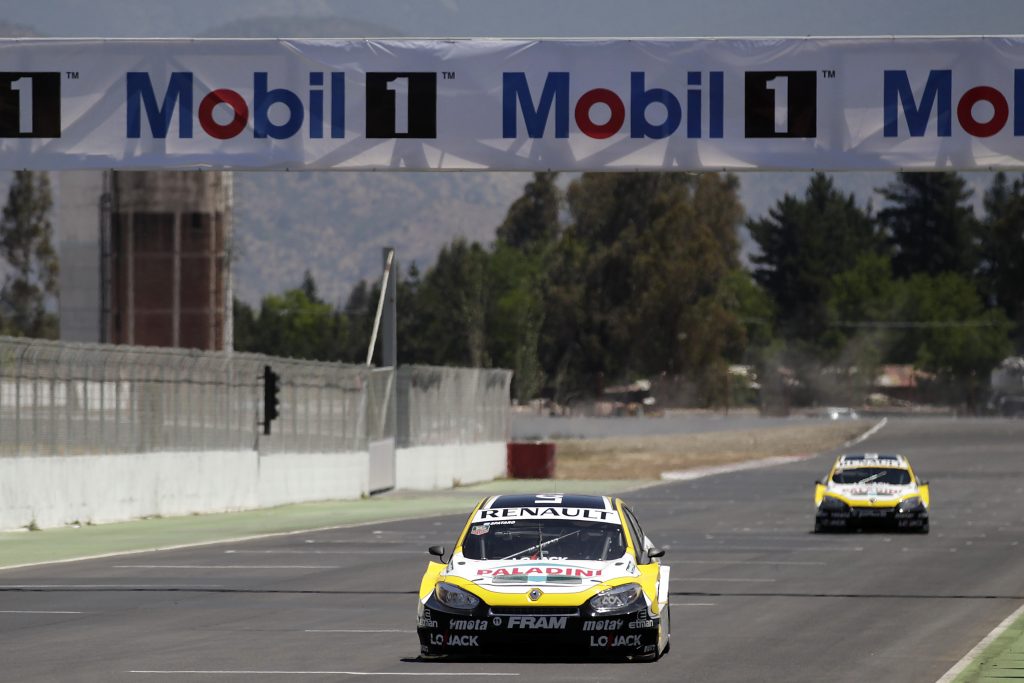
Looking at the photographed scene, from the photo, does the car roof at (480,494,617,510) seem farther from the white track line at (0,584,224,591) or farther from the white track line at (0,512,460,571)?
the white track line at (0,512,460,571)

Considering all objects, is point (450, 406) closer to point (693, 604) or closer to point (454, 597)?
point (693, 604)

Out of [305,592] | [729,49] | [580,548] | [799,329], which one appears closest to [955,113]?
[729,49]

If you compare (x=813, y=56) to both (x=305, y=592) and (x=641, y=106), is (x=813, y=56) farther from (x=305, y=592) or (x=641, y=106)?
(x=305, y=592)

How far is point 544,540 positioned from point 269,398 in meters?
32.3

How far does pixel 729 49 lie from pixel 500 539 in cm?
742

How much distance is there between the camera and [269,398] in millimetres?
47562

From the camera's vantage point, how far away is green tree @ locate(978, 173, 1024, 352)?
165 metres

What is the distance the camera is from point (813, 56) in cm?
2091

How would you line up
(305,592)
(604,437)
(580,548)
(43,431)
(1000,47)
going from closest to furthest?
1. (580,548)
2. (1000,47)
3. (305,592)
4. (43,431)
5. (604,437)

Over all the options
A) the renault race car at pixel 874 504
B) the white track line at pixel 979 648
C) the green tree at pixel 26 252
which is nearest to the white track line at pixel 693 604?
the white track line at pixel 979 648

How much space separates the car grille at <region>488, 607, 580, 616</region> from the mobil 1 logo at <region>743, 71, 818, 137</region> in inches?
307

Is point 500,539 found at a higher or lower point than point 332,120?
lower

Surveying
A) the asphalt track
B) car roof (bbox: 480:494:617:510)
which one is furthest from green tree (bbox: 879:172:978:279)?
car roof (bbox: 480:494:617:510)

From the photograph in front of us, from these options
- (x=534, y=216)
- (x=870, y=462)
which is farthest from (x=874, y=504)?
(x=534, y=216)
